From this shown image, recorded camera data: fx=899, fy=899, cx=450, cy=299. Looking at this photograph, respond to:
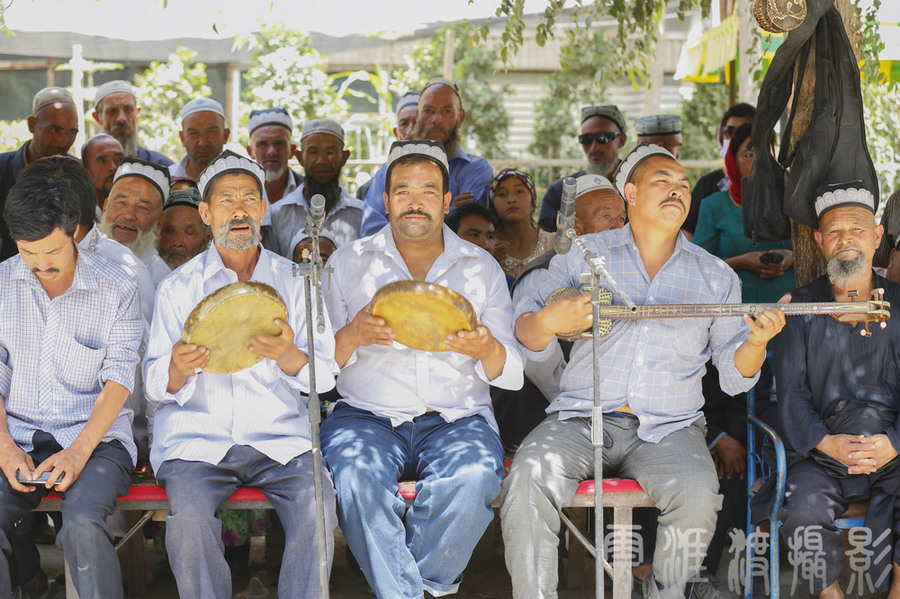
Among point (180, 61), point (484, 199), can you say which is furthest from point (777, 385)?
point (180, 61)

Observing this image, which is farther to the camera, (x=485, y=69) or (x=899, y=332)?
(x=485, y=69)

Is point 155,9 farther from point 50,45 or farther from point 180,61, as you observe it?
point 50,45

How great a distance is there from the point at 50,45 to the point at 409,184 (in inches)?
479

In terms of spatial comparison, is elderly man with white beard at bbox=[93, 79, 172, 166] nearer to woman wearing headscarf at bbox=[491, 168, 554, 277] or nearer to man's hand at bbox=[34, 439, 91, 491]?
woman wearing headscarf at bbox=[491, 168, 554, 277]

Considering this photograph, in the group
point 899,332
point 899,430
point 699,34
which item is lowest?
point 899,430

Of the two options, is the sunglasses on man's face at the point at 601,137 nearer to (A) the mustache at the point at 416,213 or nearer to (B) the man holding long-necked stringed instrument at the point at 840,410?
(B) the man holding long-necked stringed instrument at the point at 840,410

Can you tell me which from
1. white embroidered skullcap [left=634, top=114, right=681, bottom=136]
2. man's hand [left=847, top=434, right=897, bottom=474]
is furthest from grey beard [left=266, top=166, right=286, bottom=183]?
man's hand [left=847, top=434, right=897, bottom=474]

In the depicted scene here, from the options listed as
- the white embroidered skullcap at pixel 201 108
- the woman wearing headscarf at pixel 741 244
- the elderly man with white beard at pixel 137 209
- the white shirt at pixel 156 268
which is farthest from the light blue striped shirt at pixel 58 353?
the woman wearing headscarf at pixel 741 244

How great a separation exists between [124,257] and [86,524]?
1461 mm

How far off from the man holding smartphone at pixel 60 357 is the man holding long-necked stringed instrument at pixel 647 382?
170cm

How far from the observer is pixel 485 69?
13867 mm

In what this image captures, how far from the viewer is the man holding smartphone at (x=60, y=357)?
3.65m

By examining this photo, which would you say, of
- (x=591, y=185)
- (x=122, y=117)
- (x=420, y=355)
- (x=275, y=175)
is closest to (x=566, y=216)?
(x=420, y=355)

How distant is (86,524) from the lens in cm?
351
